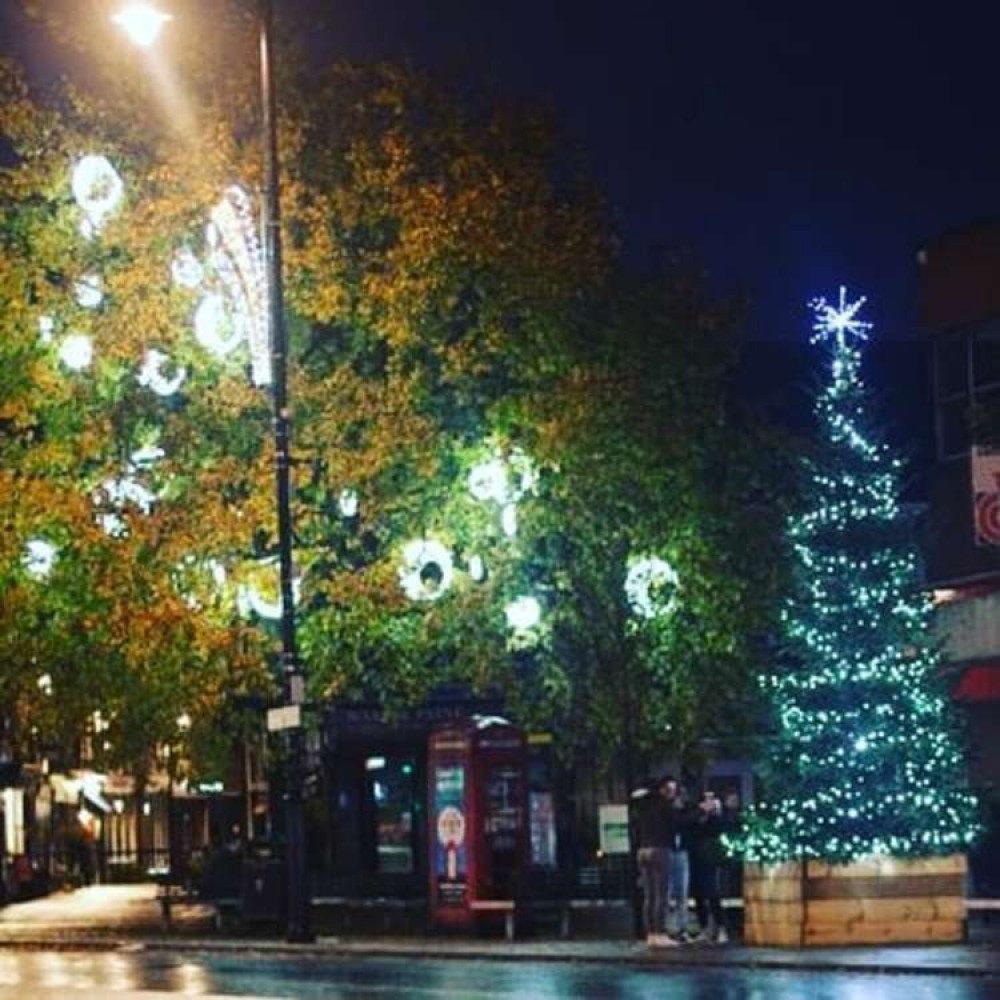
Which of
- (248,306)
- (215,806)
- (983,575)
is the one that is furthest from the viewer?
(215,806)

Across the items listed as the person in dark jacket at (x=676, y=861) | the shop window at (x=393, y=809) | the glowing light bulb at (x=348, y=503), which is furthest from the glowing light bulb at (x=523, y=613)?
the shop window at (x=393, y=809)

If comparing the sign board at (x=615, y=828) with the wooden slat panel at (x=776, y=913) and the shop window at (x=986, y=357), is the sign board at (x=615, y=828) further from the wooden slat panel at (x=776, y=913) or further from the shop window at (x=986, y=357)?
the shop window at (x=986, y=357)

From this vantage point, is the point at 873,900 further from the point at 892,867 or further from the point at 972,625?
the point at 972,625

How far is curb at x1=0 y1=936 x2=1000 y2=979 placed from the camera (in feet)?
80.3

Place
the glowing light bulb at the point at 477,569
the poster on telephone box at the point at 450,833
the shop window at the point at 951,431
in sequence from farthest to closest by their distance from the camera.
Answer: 1. the shop window at the point at 951,431
2. the glowing light bulb at the point at 477,569
3. the poster on telephone box at the point at 450,833

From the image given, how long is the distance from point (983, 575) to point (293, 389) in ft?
44.8

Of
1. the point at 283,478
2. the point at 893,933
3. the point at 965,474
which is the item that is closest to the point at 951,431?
the point at 965,474

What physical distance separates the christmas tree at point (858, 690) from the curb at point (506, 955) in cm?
167

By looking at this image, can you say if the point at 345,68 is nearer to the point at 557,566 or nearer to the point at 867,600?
the point at 557,566

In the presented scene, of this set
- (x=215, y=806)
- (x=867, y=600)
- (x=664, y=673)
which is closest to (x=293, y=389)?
(x=664, y=673)

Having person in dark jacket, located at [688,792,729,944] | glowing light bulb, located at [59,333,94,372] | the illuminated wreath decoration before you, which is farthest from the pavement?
glowing light bulb, located at [59,333,94,372]

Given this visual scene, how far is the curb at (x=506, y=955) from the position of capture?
24.5m

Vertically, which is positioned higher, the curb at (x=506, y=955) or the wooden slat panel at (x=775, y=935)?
the wooden slat panel at (x=775, y=935)

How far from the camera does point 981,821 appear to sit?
93.2 ft
